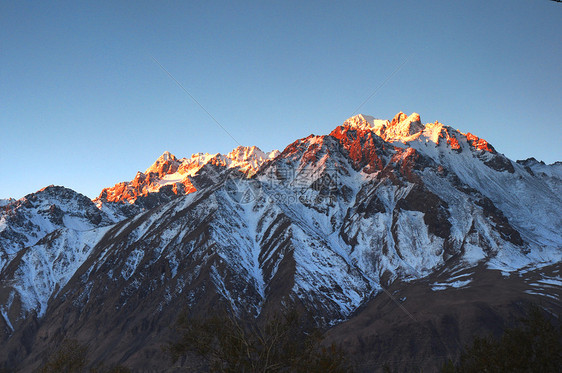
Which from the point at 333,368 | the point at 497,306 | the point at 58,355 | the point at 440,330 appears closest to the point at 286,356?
the point at 333,368

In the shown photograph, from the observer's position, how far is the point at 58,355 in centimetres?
6950

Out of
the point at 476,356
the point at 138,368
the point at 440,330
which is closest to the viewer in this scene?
the point at 476,356

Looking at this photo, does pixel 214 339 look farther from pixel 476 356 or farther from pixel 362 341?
pixel 362 341

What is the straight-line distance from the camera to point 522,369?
40.5 metres

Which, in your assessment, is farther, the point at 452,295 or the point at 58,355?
the point at 452,295

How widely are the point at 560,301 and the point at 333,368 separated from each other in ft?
559

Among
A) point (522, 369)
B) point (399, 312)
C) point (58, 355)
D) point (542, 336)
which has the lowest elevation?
point (58, 355)

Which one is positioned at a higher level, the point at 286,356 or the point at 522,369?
the point at 522,369

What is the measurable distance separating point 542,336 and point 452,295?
165 meters

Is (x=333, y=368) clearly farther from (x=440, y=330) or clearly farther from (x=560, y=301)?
(x=560, y=301)

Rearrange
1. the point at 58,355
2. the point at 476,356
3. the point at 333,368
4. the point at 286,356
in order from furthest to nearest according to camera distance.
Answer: the point at 58,355 < the point at 476,356 < the point at 286,356 < the point at 333,368

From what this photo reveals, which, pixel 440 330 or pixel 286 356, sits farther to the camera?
pixel 440 330

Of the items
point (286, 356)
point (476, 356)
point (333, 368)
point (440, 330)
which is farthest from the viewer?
point (440, 330)

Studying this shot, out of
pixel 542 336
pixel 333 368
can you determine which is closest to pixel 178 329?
pixel 333 368
